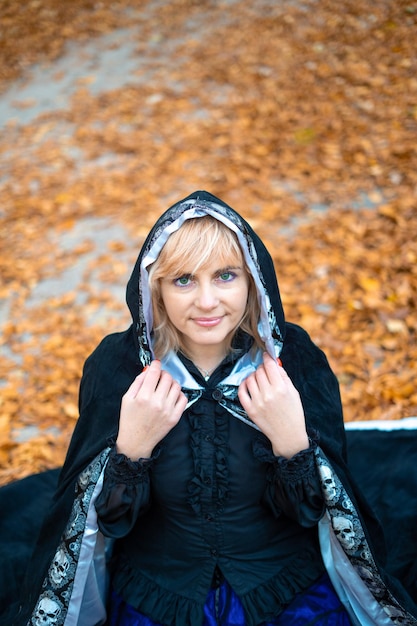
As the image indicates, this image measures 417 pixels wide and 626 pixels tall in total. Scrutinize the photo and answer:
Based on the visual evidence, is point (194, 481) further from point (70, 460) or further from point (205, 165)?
point (205, 165)

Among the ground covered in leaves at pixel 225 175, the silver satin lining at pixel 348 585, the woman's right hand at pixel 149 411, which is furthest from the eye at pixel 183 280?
the ground covered in leaves at pixel 225 175

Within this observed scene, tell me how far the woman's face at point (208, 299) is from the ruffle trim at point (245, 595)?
37.0 inches

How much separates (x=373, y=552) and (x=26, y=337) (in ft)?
11.0

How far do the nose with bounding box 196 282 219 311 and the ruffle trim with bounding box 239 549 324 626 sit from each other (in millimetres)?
1072

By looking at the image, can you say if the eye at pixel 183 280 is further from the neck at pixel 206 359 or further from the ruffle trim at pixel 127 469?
the ruffle trim at pixel 127 469

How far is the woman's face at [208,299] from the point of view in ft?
7.22

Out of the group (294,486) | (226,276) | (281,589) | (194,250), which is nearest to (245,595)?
(281,589)

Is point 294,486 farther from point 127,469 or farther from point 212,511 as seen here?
point 127,469

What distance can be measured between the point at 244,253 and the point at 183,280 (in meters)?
0.23

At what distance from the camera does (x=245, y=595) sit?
238 centimetres

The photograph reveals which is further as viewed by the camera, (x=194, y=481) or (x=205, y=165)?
(x=205, y=165)

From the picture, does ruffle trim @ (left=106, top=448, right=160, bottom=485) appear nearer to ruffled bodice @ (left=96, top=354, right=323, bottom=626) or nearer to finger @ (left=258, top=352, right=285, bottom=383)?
ruffled bodice @ (left=96, top=354, right=323, bottom=626)

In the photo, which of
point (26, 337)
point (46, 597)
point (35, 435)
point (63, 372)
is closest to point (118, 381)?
point (46, 597)

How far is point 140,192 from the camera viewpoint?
6.51m
